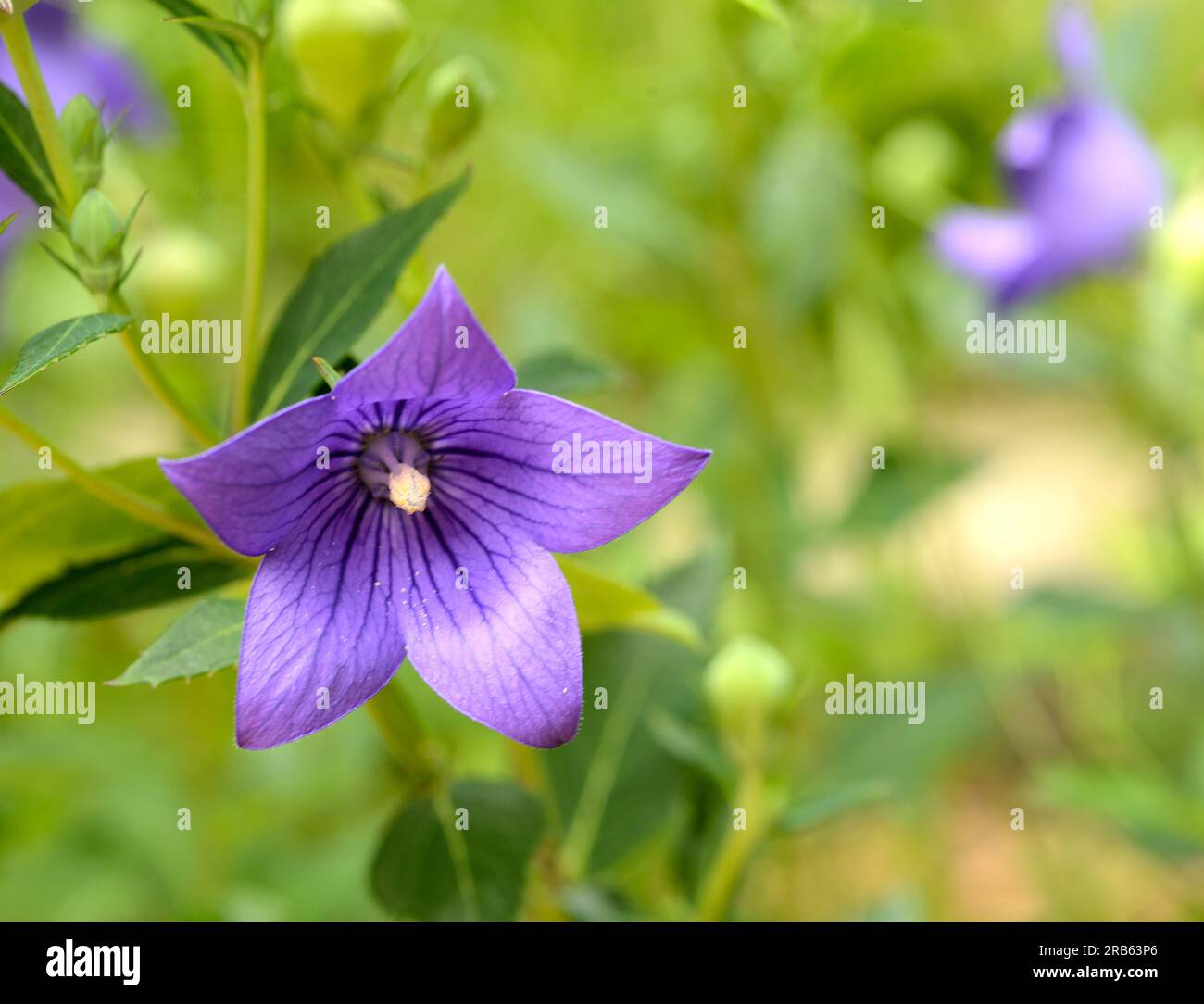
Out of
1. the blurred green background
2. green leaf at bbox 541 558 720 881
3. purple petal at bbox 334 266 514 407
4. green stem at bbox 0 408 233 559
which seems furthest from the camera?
the blurred green background

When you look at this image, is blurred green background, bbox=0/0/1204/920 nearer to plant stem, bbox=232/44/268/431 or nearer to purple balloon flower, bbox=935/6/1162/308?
purple balloon flower, bbox=935/6/1162/308

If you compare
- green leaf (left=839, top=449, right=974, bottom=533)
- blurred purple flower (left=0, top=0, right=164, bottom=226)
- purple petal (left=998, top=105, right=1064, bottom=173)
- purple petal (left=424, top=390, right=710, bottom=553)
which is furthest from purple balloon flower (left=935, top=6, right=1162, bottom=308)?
blurred purple flower (left=0, top=0, right=164, bottom=226)

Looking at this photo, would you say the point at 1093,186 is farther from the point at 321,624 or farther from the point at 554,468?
the point at 321,624

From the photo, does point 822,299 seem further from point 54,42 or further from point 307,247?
point 54,42

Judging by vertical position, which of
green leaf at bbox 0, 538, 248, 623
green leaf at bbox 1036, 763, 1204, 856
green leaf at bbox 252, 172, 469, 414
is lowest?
green leaf at bbox 1036, 763, 1204, 856

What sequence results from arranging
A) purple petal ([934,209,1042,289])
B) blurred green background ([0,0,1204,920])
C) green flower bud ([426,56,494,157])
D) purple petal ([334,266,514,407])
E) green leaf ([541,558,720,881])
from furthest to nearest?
purple petal ([934,209,1042,289]), blurred green background ([0,0,1204,920]), green leaf ([541,558,720,881]), green flower bud ([426,56,494,157]), purple petal ([334,266,514,407])

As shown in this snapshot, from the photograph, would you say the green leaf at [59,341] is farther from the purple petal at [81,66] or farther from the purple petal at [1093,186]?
the purple petal at [1093,186]
